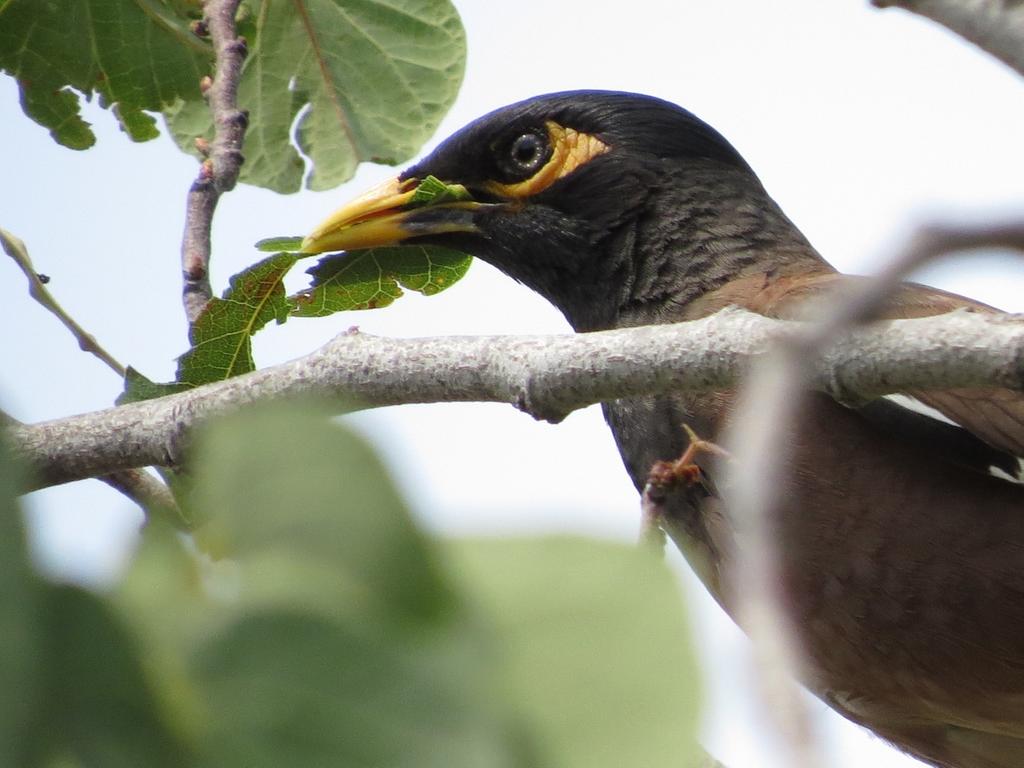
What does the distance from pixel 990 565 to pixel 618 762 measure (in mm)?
1711

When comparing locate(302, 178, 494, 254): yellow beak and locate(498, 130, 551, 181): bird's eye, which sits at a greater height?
locate(498, 130, 551, 181): bird's eye

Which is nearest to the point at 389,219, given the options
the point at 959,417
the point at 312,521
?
the point at 959,417

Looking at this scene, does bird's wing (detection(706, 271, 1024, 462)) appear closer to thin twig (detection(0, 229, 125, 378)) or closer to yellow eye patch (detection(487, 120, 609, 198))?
yellow eye patch (detection(487, 120, 609, 198))

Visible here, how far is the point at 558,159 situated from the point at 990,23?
1.94 meters

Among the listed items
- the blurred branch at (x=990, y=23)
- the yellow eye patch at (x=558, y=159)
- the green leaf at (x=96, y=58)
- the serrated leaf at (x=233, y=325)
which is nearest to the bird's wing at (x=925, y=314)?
the yellow eye patch at (x=558, y=159)

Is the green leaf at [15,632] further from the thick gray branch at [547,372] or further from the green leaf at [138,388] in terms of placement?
the green leaf at [138,388]

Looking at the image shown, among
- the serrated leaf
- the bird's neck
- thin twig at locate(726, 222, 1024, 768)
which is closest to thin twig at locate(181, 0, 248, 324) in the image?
the serrated leaf

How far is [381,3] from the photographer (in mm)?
2939

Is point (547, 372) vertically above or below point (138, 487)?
above

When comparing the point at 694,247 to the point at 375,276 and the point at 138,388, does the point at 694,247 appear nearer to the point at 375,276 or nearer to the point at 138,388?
the point at 375,276

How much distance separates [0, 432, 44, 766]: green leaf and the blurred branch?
0.78 meters

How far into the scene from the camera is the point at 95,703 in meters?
0.53

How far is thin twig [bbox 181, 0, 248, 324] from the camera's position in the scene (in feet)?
A: 7.28

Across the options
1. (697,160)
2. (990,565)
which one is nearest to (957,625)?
(990,565)
